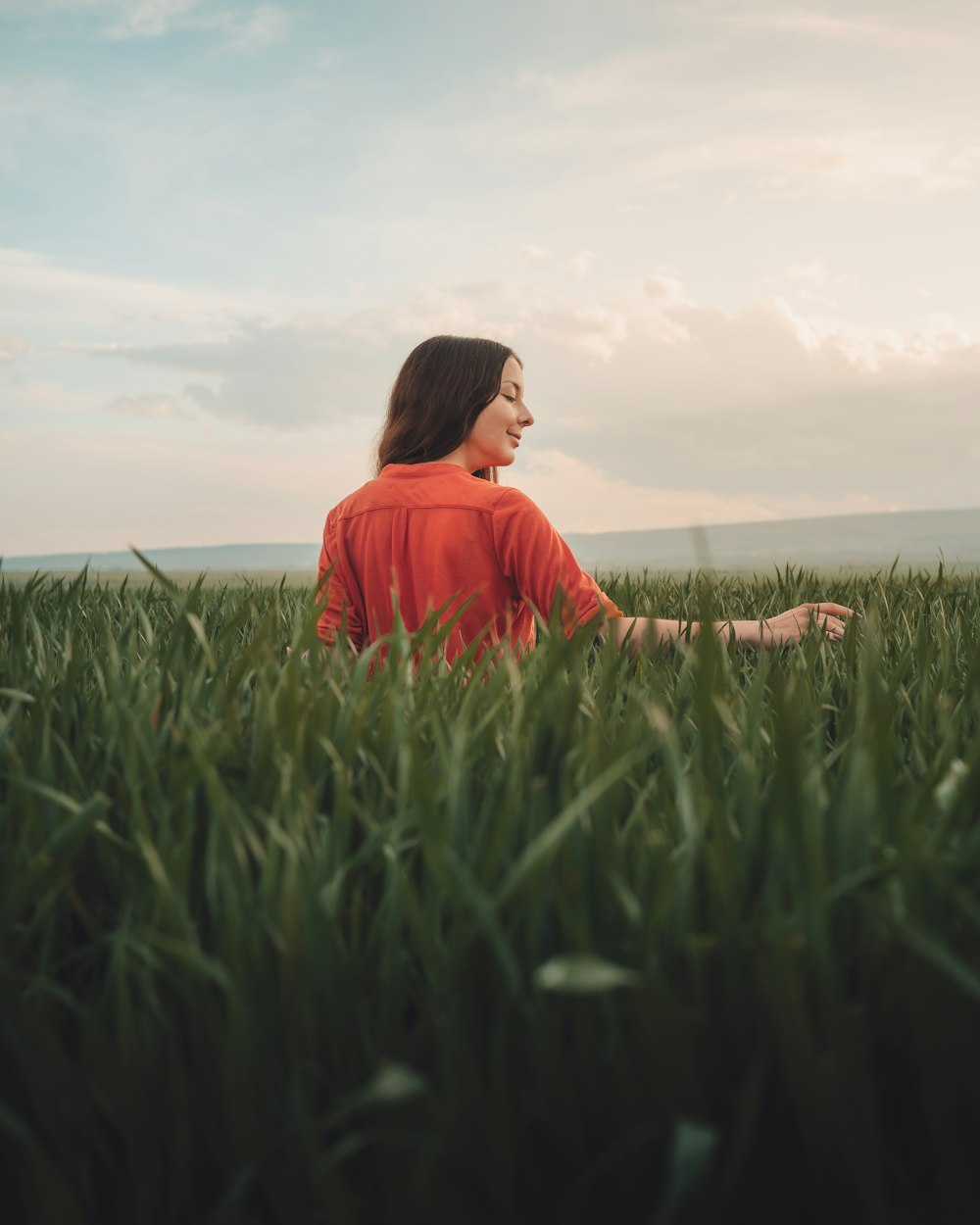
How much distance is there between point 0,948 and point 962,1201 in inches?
28.6

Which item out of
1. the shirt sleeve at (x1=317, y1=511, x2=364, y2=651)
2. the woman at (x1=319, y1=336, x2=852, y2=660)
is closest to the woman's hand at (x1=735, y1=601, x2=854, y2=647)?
the woman at (x1=319, y1=336, x2=852, y2=660)

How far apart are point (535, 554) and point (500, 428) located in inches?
17.7

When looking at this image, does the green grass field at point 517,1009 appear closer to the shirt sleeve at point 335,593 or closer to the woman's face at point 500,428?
the shirt sleeve at point 335,593

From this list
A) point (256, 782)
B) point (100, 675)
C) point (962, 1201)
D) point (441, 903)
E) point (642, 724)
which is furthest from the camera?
point (100, 675)

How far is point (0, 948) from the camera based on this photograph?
2.65 ft

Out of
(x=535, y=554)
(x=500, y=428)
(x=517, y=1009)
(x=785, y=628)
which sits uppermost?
(x=500, y=428)

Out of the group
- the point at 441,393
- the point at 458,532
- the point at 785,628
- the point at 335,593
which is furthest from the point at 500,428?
the point at 785,628

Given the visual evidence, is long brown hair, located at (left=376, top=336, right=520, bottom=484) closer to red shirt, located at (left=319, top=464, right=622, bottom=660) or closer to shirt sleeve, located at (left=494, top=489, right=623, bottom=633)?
red shirt, located at (left=319, top=464, right=622, bottom=660)

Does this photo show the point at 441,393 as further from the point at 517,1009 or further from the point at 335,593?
the point at 517,1009

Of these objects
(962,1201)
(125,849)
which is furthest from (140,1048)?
(962,1201)

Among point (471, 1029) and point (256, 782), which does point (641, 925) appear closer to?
point (471, 1029)

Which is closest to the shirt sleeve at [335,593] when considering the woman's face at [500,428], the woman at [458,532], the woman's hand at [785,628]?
the woman at [458,532]

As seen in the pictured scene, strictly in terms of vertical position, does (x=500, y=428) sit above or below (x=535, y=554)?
above

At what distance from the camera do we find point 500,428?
224 cm
